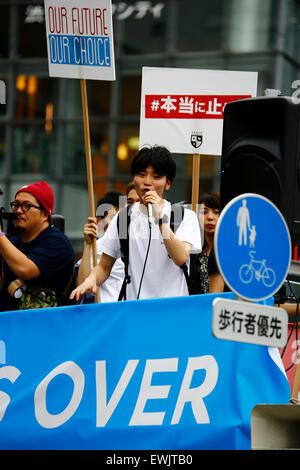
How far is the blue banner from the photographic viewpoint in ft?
15.6

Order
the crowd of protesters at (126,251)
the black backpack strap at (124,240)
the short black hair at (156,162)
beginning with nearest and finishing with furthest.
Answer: the crowd of protesters at (126,251)
the black backpack strap at (124,240)
the short black hair at (156,162)

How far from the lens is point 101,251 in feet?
18.7

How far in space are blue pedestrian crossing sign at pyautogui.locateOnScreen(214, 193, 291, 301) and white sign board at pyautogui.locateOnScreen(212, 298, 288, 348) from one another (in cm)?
7

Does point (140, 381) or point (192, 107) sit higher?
point (192, 107)

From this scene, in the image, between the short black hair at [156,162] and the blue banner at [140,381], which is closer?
the blue banner at [140,381]

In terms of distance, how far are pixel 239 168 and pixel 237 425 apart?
149 cm

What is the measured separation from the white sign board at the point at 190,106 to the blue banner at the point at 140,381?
200 centimetres

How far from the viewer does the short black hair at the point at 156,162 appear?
5.53 metres

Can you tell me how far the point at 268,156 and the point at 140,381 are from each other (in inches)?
58.3

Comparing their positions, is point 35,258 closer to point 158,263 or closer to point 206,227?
point 158,263

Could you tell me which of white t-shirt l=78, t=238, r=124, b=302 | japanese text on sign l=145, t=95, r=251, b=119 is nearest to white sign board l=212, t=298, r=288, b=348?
white t-shirt l=78, t=238, r=124, b=302

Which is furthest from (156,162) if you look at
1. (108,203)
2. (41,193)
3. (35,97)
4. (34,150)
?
(35,97)

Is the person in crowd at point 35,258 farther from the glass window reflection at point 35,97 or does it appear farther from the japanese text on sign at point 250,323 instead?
the glass window reflection at point 35,97

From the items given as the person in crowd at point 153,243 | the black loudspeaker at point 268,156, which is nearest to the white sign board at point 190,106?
the person in crowd at point 153,243
